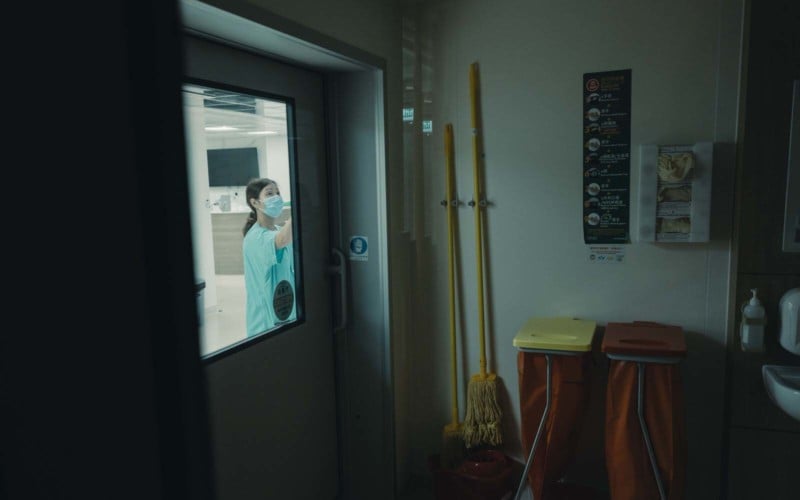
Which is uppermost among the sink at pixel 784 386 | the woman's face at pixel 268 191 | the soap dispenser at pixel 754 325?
the woman's face at pixel 268 191

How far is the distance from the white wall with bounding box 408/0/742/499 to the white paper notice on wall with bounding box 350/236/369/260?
39 cm

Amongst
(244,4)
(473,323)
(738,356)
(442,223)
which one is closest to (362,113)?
(442,223)

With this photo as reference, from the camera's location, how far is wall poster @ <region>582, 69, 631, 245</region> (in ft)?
7.45

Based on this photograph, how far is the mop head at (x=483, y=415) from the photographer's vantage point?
2551mm

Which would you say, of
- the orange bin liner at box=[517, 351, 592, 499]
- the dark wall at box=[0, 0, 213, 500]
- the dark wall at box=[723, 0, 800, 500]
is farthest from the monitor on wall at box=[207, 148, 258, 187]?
the dark wall at box=[723, 0, 800, 500]

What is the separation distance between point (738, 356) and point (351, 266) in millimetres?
1567

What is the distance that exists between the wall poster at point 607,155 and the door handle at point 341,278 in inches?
41.9

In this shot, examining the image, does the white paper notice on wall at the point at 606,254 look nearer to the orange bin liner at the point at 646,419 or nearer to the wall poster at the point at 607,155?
the wall poster at the point at 607,155

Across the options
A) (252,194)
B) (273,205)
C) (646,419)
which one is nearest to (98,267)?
(252,194)

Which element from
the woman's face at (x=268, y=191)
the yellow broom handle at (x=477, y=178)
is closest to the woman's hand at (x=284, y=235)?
the woman's face at (x=268, y=191)

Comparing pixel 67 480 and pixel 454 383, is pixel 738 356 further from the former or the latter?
pixel 67 480

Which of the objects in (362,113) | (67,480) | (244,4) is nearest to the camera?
(67,480)

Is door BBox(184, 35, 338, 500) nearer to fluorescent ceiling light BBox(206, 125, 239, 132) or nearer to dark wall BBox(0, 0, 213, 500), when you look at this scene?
fluorescent ceiling light BBox(206, 125, 239, 132)

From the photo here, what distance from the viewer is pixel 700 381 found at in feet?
7.41
